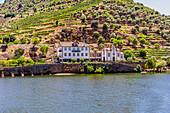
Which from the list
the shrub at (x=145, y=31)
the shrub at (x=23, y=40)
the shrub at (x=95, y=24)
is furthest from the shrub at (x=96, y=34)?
the shrub at (x=23, y=40)

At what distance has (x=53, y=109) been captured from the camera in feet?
145

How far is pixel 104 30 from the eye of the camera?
158750 millimetres

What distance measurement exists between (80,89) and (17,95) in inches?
628

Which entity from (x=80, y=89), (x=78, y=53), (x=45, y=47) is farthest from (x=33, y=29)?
(x=80, y=89)

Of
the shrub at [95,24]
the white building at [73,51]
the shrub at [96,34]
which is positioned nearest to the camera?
the white building at [73,51]

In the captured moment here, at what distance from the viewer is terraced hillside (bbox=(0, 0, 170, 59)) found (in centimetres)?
14562

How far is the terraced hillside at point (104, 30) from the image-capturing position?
478 ft

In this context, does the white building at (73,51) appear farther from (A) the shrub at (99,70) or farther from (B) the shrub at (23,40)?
(B) the shrub at (23,40)

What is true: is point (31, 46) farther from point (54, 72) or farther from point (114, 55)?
point (114, 55)

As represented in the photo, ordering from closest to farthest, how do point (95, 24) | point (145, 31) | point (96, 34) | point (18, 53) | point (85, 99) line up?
point (85, 99) < point (18, 53) < point (96, 34) < point (95, 24) < point (145, 31)

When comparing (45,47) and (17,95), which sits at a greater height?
(45,47)

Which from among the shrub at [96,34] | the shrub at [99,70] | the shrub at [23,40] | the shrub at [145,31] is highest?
the shrub at [145,31]

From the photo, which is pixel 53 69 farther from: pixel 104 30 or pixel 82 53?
pixel 104 30

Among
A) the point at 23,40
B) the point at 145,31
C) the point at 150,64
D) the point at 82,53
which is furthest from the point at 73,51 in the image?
the point at 145,31
